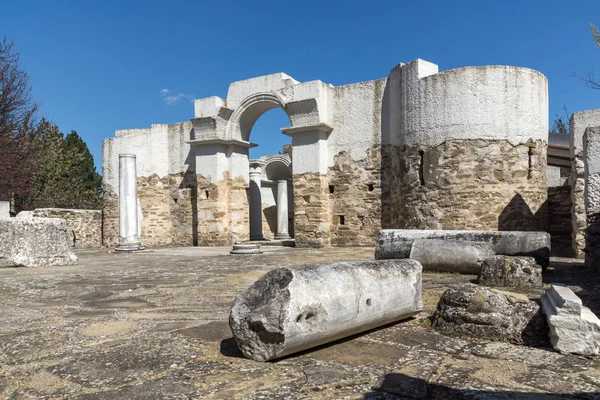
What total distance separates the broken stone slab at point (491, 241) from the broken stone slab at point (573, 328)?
3.69 meters

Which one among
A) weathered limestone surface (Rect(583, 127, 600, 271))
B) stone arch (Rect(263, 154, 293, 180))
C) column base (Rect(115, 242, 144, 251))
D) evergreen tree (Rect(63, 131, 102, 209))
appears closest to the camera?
weathered limestone surface (Rect(583, 127, 600, 271))

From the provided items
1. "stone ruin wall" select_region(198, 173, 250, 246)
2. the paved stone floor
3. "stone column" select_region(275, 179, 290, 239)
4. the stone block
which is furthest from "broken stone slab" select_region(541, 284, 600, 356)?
"stone column" select_region(275, 179, 290, 239)

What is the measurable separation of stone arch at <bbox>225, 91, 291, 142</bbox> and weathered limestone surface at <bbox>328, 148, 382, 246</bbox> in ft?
8.39

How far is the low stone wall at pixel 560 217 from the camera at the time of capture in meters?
10.3

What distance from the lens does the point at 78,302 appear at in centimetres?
448

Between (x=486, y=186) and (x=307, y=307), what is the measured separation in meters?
8.58

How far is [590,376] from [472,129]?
28.1 ft

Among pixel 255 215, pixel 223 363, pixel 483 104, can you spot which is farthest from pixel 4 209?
pixel 483 104

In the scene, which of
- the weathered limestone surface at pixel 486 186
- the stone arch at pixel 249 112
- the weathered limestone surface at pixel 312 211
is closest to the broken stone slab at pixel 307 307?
the weathered limestone surface at pixel 486 186

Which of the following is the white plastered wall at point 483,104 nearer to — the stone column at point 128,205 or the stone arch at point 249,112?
the stone arch at point 249,112

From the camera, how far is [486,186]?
1006cm

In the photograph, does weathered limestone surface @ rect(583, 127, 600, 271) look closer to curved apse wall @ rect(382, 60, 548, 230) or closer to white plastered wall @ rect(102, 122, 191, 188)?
curved apse wall @ rect(382, 60, 548, 230)

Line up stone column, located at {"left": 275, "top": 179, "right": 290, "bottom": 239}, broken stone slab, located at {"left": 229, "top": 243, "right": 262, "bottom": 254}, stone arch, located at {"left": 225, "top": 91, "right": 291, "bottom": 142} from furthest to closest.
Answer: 1. stone column, located at {"left": 275, "top": 179, "right": 290, "bottom": 239}
2. stone arch, located at {"left": 225, "top": 91, "right": 291, "bottom": 142}
3. broken stone slab, located at {"left": 229, "top": 243, "right": 262, "bottom": 254}

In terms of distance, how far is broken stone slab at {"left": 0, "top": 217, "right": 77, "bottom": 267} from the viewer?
7758 millimetres
